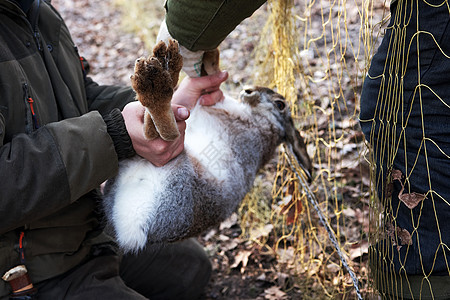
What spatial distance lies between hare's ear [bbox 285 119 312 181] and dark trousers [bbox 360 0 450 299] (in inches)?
34.5

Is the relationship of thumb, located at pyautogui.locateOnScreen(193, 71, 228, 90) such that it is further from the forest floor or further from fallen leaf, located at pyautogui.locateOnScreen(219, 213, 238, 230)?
fallen leaf, located at pyautogui.locateOnScreen(219, 213, 238, 230)

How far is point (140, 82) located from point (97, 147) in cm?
40

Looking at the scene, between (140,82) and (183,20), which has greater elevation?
(183,20)

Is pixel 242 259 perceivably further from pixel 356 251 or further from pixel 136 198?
pixel 136 198

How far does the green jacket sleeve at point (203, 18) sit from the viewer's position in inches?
85.4

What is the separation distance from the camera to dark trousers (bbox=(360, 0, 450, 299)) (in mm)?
1990

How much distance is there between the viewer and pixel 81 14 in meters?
10.0

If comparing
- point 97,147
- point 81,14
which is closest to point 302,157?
point 97,147

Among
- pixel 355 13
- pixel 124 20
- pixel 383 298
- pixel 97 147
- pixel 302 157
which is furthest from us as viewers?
pixel 124 20

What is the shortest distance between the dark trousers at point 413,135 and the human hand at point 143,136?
0.97 meters

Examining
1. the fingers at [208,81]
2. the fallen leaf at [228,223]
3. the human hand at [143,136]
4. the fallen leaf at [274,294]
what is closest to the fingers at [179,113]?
the human hand at [143,136]

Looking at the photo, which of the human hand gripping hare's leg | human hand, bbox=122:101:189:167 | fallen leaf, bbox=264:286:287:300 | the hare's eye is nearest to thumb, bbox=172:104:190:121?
human hand, bbox=122:101:189:167

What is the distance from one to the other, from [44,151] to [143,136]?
19.6 inches

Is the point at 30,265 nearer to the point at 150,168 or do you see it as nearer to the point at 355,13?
the point at 150,168
